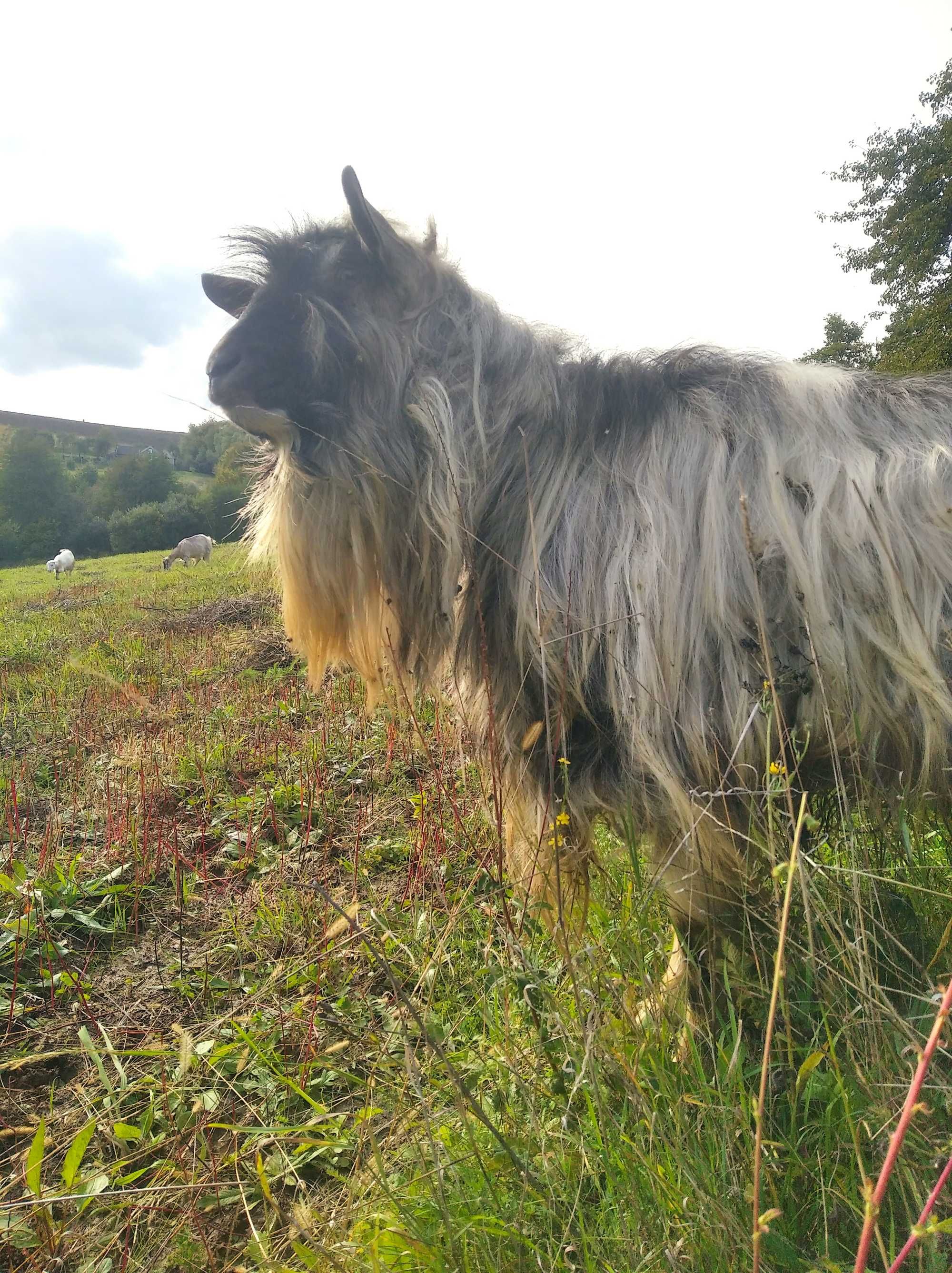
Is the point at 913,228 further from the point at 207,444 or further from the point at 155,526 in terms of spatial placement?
the point at 155,526

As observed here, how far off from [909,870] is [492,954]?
A: 1.32 meters

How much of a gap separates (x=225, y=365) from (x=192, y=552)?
83.3ft

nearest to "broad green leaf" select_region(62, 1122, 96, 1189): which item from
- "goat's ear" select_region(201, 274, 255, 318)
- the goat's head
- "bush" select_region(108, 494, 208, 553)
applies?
the goat's head

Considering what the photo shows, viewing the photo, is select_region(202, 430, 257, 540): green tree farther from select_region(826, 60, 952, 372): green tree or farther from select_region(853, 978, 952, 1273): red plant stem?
select_region(826, 60, 952, 372): green tree

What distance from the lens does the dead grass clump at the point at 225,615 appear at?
31.1 feet

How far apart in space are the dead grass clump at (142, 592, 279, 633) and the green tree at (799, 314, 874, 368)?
81.9 ft

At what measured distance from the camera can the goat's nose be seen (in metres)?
2.23

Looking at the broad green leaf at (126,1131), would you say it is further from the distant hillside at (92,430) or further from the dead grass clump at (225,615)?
the distant hillside at (92,430)

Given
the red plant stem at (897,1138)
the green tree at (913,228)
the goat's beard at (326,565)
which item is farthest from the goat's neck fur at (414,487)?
the green tree at (913,228)

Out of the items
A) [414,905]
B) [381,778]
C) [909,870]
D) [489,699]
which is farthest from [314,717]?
[909,870]

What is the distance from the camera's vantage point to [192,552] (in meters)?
25.7

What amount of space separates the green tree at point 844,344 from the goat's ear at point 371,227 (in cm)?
2872

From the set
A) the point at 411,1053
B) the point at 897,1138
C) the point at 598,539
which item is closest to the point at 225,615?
the point at 598,539

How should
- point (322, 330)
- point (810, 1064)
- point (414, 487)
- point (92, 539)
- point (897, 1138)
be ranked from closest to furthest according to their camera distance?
1. point (897, 1138)
2. point (810, 1064)
3. point (322, 330)
4. point (414, 487)
5. point (92, 539)
